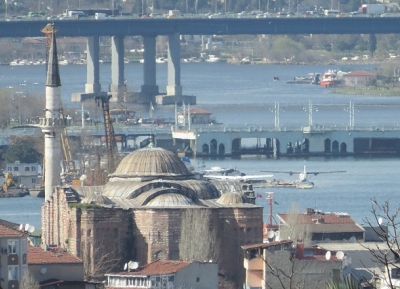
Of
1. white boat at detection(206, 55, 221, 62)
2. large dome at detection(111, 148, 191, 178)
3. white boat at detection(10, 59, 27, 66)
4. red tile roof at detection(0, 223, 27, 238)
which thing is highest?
red tile roof at detection(0, 223, 27, 238)

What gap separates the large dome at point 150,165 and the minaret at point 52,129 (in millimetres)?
4671

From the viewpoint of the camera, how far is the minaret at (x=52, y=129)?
46719 millimetres

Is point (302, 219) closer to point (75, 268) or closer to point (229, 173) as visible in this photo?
point (75, 268)

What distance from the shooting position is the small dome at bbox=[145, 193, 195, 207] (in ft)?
131

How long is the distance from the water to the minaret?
3171mm

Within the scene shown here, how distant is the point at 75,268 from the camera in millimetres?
33688

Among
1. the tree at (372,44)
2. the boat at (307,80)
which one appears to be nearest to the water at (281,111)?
the boat at (307,80)

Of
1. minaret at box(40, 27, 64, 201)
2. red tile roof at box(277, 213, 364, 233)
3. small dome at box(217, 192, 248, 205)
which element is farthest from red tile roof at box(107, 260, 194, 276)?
minaret at box(40, 27, 64, 201)

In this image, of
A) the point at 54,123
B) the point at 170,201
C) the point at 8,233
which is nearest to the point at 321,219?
the point at 170,201

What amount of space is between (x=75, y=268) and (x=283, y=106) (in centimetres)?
7855

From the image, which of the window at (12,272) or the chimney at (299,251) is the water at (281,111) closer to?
the chimney at (299,251)

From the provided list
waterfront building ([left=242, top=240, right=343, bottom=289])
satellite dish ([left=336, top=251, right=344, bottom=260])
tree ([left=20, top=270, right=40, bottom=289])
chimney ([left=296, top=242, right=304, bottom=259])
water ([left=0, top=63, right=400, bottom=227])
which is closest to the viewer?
tree ([left=20, top=270, right=40, bottom=289])

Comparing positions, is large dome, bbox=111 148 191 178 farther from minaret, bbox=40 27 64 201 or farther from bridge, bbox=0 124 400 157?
bridge, bbox=0 124 400 157

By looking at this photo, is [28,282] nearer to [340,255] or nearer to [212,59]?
[340,255]
